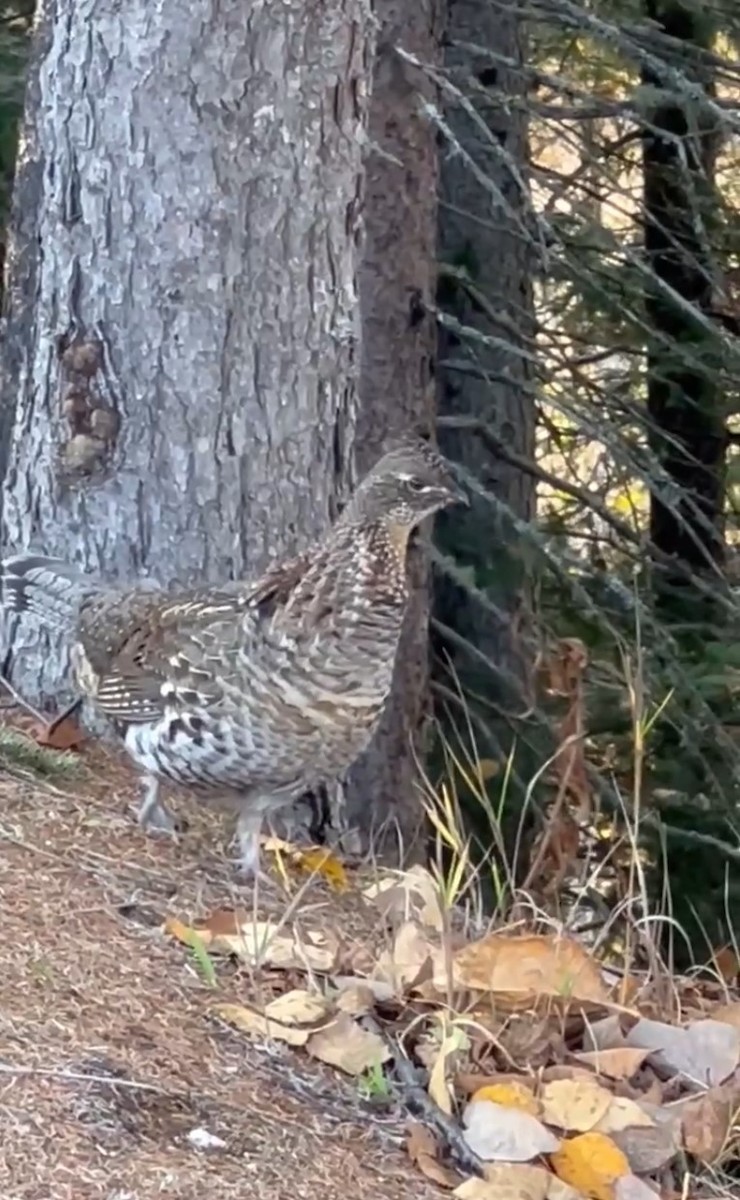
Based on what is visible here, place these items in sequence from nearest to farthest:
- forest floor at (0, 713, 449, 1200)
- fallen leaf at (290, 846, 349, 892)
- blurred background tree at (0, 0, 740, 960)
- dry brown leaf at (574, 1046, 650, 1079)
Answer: forest floor at (0, 713, 449, 1200) < dry brown leaf at (574, 1046, 650, 1079) < fallen leaf at (290, 846, 349, 892) < blurred background tree at (0, 0, 740, 960)

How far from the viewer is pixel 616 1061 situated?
3.95 metres

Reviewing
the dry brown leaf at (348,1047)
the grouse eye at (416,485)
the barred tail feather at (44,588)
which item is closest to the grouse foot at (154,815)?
the barred tail feather at (44,588)

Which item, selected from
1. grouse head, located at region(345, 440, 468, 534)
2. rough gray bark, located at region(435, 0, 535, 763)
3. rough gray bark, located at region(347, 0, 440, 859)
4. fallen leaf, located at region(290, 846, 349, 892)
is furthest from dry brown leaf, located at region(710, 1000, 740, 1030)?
rough gray bark, located at region(435, 0, 535, 763)

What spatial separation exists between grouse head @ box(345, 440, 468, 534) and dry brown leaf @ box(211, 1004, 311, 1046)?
5.13 feet

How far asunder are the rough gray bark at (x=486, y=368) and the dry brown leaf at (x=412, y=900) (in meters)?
3.32

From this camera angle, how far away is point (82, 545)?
6051 mm

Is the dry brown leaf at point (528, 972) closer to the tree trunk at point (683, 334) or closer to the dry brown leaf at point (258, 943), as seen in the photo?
the dry brown leaf at point (258, 943)

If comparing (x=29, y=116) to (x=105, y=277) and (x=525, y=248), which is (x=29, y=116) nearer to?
(x=105, y=277)

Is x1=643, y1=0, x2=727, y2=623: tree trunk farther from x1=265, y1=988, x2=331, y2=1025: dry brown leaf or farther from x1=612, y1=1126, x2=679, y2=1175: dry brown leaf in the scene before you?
x1=612, y1=1126, x2=679, y2=1175: dry brown leaf

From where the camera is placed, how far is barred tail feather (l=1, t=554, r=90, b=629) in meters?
5.87

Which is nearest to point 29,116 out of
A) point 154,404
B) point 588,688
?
point 154,404

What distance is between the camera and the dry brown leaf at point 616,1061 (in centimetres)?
394

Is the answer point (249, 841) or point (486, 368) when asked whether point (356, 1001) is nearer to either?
point (249, 841)

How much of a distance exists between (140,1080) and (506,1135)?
66 centimetres
